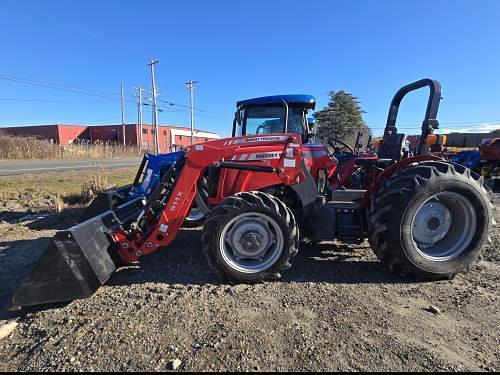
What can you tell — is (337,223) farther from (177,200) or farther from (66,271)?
(66,271)

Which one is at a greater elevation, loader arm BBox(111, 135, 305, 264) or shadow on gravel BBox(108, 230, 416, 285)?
loader arm BBox(111, 135, 305, 264)

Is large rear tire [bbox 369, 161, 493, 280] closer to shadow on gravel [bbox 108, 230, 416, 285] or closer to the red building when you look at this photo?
shadow on gravel [bbox 108, 230, 416, 285]

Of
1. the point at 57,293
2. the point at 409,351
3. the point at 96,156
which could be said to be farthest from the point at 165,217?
the point at 96,156

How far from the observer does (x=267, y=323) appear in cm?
283

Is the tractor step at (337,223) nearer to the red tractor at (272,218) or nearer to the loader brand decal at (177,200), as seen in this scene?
the red tractor at (272,218)

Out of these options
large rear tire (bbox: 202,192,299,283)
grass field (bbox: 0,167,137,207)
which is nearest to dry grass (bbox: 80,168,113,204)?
grass field (bbox: 0,167,137,207)

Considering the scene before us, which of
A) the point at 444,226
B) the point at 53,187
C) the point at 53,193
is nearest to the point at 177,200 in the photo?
the point at 444,226

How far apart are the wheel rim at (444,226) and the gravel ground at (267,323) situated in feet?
1.13

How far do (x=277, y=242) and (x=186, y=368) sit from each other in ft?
5.61

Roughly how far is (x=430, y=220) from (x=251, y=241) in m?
2.08

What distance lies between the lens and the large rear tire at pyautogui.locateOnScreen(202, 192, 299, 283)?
3.59 metres

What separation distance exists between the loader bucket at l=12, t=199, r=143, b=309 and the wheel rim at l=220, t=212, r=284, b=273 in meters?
1.29

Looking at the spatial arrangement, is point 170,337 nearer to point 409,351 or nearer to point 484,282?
point 409,351

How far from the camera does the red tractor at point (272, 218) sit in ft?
11.0
